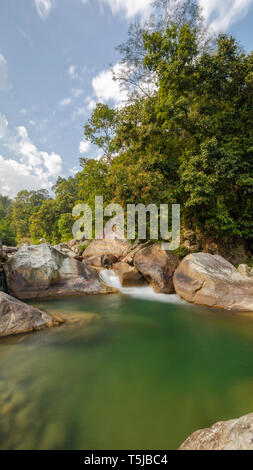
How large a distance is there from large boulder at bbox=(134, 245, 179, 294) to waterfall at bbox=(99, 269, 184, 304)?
31 centimetres

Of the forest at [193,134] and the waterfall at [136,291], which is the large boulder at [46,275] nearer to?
the waterfall at [136,291]

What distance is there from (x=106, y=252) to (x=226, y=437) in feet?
40.5

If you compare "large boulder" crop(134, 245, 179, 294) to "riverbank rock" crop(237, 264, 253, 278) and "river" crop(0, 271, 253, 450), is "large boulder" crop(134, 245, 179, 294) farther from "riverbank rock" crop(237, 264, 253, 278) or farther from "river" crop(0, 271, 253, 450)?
"river" crop(0, 271, 253, 450)

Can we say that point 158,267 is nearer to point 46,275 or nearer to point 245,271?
point 245,271

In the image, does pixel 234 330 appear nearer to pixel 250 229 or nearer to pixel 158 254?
pixel 158 254

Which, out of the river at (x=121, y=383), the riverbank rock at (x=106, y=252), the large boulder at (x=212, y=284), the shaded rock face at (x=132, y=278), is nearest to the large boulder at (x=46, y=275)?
the shaded rock face at (x=132, y=278)

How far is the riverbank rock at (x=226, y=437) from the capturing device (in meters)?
1.44

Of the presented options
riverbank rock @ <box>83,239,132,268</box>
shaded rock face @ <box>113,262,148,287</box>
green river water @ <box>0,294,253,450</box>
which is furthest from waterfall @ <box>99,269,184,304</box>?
green river water @ <box>0,294,253,450</box>

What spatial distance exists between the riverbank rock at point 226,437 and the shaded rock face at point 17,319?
381 centimetres

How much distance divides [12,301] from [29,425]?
291cm

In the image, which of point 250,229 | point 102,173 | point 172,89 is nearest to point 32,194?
point 102,173

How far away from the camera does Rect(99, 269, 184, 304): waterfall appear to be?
336 inches

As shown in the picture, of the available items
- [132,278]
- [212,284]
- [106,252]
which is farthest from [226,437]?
[106,252]

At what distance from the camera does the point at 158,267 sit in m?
9.38
